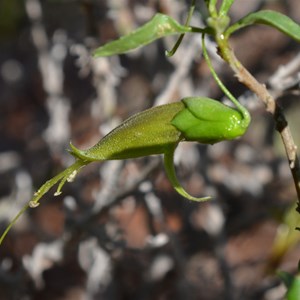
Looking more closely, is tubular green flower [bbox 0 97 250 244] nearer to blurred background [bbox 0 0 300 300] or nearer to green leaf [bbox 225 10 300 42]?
green leaf [bbox 225 10 300 42]

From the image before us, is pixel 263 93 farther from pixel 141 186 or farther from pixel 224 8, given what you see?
pixel 141 186


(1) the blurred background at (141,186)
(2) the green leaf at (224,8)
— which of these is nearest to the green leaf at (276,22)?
(2) the green leaf at (224,8)

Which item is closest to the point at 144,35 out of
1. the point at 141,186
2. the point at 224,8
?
the point at 224,8

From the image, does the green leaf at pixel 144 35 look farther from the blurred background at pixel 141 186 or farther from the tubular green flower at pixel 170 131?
the blurred background at pixel 141 186

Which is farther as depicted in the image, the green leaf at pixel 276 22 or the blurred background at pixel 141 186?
the blurred background at pixel 141 186

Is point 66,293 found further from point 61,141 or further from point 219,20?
point 219,20

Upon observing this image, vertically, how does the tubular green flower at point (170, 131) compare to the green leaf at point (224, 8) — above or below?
below
